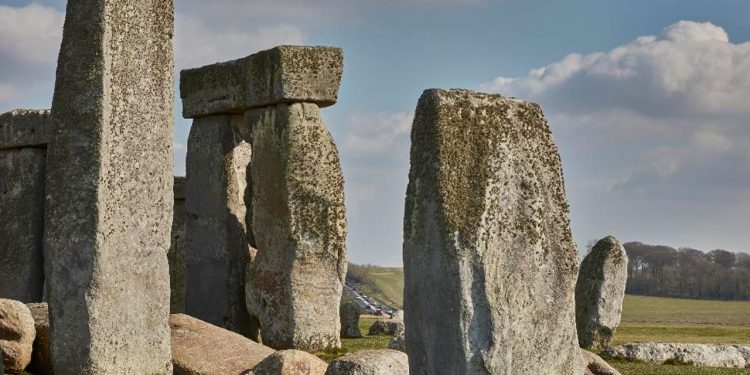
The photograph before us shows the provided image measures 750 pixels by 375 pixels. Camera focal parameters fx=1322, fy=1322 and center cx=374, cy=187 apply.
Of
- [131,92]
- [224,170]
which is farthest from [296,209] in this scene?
[131,92]

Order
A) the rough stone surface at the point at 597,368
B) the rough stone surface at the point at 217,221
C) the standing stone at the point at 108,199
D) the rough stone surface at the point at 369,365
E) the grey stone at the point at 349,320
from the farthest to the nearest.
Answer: the grey stone at the point at 349,320 < the rough stone surface at the point at 217,221 < the rough stone surface at the point at 597,368 < the standing stone at the point at 108,199 < the rough stone surface at the point at 369,365

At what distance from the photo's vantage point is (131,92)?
1543 cm

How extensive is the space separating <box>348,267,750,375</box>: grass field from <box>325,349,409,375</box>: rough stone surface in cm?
521

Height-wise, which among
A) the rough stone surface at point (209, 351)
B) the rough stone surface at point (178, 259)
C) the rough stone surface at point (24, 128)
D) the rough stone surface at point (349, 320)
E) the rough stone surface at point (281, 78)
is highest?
the rough stone surface at point (281, 78)

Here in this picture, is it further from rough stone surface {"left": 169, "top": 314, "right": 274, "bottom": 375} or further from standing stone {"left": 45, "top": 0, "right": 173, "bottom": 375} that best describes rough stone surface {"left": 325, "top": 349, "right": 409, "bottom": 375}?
standing stone {"left": 45, "top": 0, "right": 173, "bottom": 375}

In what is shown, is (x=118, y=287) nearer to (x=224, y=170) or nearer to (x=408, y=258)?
(x=408, y=258)

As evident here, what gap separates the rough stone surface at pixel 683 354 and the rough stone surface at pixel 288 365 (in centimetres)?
763

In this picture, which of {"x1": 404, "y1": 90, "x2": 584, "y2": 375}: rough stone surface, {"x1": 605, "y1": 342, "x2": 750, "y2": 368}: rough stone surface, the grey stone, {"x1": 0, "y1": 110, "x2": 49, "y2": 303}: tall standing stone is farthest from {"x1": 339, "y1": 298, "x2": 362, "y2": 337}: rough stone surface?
{"x1": 404, "y1": 90, "x2": 584, "y2": 375}: rough stone surface

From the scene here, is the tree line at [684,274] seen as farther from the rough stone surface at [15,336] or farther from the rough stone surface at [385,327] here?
the rough stone surface at [15,336]

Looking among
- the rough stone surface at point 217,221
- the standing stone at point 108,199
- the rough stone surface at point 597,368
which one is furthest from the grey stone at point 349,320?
the standing stone at point 108,199

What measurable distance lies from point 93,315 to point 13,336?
1.20 meters

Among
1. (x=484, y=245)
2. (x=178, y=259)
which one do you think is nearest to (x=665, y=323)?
(x=178, y=259)

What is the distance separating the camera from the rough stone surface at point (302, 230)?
71.2ft

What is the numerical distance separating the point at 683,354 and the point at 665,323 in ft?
95.8
